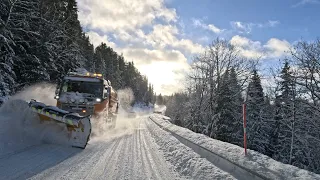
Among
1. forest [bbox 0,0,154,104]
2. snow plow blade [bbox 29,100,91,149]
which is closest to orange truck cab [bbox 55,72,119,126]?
snow plow blade [bbox 29,100,91,149]

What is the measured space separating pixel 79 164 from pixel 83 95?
6493 mm

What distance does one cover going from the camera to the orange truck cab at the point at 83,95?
12742 mm

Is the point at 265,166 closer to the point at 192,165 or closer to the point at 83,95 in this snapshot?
the point at 192,165

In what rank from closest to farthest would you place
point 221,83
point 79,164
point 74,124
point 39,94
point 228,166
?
point 228,166, point 79,164, point 74,124, point 39,94, point 221,83

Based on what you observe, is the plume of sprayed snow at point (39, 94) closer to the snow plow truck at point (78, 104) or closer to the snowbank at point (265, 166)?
the snow plow truck at point (78, 104)

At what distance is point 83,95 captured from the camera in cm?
1321

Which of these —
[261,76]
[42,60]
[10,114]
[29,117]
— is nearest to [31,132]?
[29,117]

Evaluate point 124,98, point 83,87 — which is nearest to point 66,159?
point 83,87

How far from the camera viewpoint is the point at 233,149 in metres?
8.67

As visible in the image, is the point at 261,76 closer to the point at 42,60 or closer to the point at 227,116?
the point at 227,116

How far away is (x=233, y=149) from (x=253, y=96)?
2721 centimetres

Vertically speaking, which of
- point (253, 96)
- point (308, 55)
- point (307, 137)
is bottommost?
point (307, 137)

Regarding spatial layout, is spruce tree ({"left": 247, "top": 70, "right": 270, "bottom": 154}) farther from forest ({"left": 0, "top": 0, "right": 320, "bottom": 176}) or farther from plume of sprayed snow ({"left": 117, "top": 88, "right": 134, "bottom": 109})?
plume of sprayed snow ({"left": 117, "top": 88, "right": 134, "bottom": 109})

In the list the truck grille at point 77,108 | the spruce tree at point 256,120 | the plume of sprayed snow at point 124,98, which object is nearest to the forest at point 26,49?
the truck grille at point 77,108
